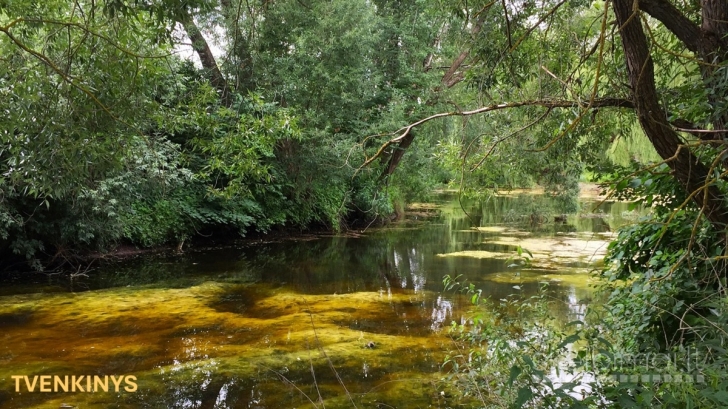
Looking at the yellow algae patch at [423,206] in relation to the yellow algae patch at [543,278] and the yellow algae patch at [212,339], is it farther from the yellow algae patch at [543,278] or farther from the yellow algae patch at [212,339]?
the yellow algae patch at [212,339]

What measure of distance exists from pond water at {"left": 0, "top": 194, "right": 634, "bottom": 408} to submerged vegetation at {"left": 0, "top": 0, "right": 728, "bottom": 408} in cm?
56

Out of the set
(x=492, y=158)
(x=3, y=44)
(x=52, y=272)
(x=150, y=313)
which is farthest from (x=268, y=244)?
(x=3, y=44)

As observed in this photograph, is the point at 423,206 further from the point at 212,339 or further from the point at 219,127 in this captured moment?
the point at 212,339

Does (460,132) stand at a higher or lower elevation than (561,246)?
higher

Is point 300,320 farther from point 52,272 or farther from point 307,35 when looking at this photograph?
point 307,35

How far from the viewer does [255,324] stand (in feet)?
20.2

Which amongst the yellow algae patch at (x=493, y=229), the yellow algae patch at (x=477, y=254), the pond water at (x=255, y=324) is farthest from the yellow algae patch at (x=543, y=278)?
the yellow algae patch at (x=493, y=229)

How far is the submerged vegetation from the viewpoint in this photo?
273 cm

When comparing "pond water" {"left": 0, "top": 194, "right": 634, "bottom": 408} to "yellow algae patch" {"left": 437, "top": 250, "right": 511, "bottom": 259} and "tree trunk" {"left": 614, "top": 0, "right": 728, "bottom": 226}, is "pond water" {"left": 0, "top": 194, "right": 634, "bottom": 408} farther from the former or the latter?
"tree trunk" {"left": 614, "top": 0, "right": 728, "bottom": 226}

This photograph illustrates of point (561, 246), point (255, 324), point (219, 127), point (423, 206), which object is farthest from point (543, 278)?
point (423, 206)

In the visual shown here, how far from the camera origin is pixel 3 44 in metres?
3.90

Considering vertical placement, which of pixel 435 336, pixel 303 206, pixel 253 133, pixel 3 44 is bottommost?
pixel 435 336

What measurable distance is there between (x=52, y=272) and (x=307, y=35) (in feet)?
21.7

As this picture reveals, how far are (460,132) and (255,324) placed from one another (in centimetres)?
388
